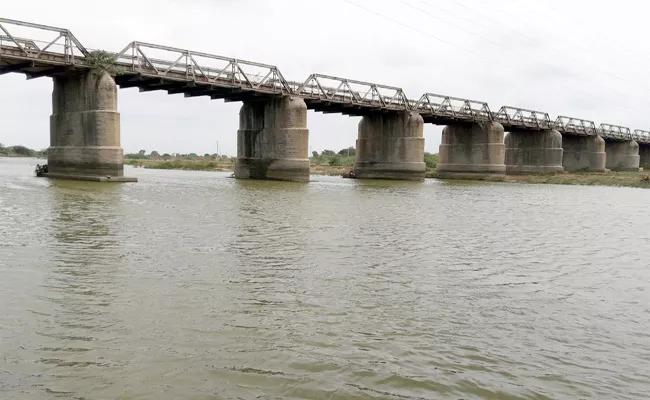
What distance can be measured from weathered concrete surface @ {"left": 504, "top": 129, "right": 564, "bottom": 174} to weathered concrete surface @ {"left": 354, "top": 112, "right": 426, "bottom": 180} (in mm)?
25123

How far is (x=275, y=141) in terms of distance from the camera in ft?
163

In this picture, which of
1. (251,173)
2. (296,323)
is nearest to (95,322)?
(296,323)

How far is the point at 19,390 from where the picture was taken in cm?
490

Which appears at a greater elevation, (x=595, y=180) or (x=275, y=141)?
(x=275, y=141)

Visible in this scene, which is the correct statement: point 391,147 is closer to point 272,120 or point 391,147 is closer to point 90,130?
point 272,120

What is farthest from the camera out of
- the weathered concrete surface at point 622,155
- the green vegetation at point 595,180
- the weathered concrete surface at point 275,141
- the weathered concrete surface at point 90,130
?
the weathered concrete surface at point 622,155

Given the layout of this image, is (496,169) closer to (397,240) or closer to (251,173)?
(251,173)

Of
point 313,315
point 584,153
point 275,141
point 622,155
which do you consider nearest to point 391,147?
point 275,141

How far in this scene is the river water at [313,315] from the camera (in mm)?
5445

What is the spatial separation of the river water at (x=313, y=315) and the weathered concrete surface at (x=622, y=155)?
3748 inches

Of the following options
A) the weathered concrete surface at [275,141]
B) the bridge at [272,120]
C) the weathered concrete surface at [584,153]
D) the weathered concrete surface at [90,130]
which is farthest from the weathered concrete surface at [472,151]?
the weathered concrete surface at [90,130]

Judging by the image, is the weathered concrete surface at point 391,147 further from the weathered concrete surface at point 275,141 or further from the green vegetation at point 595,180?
the green vegetation at point 595,180

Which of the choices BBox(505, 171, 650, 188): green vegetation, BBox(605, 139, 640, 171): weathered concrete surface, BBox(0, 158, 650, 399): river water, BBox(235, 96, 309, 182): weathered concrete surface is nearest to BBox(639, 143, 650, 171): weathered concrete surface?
BBox(605, 139, 640, 171): weathered concrete surface

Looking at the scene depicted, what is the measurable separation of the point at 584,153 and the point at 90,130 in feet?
256
